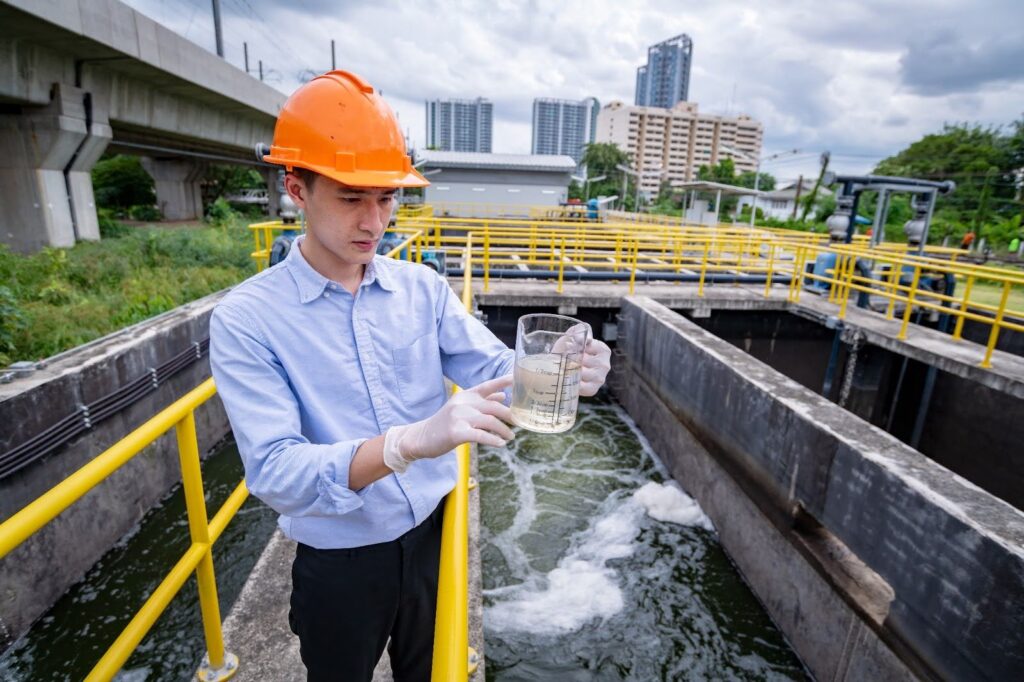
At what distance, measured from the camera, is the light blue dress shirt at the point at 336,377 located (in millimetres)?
984

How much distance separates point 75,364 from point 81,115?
8598 millimetres

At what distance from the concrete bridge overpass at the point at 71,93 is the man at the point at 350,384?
958 cm

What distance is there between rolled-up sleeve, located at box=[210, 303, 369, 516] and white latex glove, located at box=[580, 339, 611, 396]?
511mm

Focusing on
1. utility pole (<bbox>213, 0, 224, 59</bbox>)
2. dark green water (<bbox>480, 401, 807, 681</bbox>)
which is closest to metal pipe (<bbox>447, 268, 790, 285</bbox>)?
dark green water (<bbox>480, 401, 807, 681</bbox>)

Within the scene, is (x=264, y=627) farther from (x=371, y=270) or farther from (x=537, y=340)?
(x=537, y=340)

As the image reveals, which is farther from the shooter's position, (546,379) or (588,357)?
(588,357)

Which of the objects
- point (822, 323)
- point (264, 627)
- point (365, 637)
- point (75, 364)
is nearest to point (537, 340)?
point (365, 637)

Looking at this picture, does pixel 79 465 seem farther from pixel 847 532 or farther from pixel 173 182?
pixel 173 182

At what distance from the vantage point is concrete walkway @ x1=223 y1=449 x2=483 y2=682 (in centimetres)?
192

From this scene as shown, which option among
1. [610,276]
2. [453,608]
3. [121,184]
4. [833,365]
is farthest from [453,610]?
[121,184]

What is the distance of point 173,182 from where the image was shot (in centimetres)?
2675

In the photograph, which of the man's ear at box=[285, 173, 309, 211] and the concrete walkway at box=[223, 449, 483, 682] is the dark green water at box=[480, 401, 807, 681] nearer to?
the concrete walkway at box=[223, 449, 483, 682]

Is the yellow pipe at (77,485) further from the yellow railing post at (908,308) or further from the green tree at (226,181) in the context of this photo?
the green tree at (226,181)

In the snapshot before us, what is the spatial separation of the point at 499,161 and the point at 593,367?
30.1 metres
